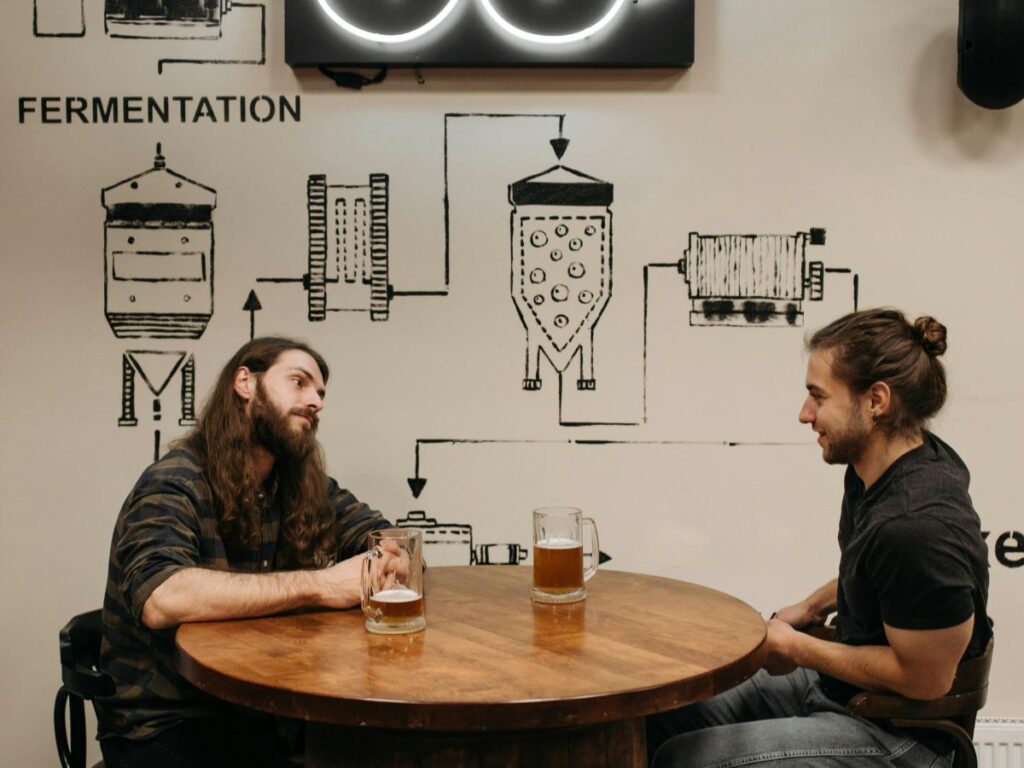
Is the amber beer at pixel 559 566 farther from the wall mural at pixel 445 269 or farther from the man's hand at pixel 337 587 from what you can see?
the wall mural at pixel 445 269

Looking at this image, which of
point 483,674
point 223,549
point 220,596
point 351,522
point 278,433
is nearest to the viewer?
point 483,674

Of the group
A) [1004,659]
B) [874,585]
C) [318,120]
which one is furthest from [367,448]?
[1004,659]

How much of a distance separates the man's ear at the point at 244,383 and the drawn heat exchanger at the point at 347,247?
0.60 meters

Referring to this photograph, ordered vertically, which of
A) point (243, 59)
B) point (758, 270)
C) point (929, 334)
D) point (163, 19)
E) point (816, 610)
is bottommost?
point (816, 610)

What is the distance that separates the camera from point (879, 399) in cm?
184

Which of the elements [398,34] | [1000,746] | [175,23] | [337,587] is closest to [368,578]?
[337,587]

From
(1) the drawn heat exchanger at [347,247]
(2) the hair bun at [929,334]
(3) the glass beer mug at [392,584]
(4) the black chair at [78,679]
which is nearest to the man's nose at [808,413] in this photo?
(2) the hair bun at [929,334]

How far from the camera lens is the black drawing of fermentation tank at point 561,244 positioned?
2857 mm

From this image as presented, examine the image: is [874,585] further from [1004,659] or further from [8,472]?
[8,472]

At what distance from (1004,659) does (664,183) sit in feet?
5.43

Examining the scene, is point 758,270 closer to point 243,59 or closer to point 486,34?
point 486,34

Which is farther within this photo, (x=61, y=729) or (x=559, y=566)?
(x=61, y=729)

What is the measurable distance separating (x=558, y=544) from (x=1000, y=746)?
1.74 meters

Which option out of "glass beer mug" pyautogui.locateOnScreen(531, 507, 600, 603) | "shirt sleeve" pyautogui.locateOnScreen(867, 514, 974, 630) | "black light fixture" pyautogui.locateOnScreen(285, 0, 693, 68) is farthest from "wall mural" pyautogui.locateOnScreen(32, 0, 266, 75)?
"shirt sleeve" pyautogui.locateOnScreen(867, 514, 974, 630)
